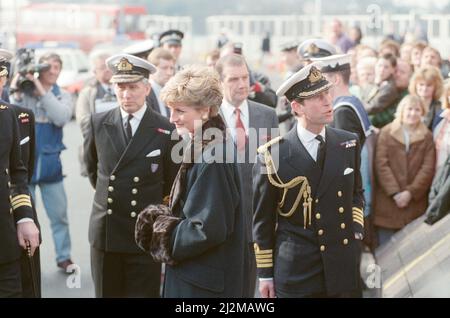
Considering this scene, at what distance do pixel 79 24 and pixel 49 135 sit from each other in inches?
1591

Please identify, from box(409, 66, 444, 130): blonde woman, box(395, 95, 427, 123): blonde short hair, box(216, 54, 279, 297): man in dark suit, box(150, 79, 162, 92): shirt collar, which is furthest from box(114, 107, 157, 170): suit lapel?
box(409, 66, 444, 130): blonde woman

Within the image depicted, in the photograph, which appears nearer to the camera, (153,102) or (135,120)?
(135,120)

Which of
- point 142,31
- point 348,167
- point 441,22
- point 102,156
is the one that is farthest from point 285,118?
point 142,31

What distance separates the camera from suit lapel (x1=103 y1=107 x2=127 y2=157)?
23.5 feet

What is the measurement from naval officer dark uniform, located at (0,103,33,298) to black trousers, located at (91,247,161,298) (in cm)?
106

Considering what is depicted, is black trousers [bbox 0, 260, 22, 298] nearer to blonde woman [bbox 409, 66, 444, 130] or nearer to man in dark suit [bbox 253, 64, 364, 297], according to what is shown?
man in dark suit [bbox 253, 64, 364, 297]

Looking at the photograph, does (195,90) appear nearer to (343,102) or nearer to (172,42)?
(343,102)

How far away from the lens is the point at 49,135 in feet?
32.8

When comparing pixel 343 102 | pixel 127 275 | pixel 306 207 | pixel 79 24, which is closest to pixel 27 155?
pixel 127 275

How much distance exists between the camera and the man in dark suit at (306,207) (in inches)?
229

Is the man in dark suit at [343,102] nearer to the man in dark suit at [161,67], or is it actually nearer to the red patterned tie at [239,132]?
the red patterned tie at [239,132]

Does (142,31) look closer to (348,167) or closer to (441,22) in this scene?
(441,22)

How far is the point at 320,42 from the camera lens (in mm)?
9188

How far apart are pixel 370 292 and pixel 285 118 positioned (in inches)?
76.3
